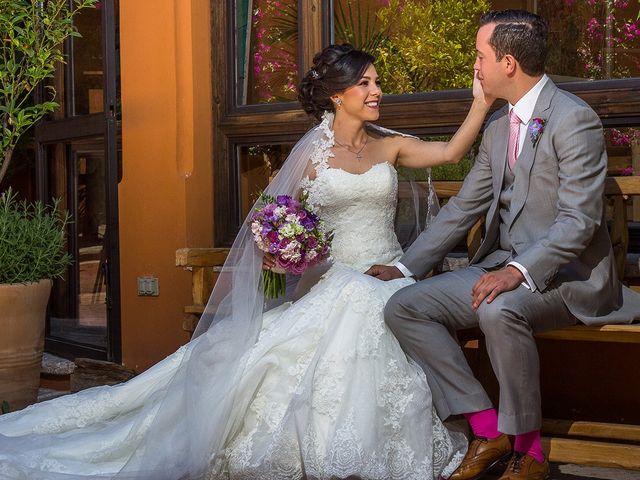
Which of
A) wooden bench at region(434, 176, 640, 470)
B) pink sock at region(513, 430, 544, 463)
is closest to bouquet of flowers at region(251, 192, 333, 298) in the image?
wooden bench at region(434, 176, 640, 470)

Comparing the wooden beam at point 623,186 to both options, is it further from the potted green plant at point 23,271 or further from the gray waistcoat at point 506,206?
the potted green plant at point 23,271

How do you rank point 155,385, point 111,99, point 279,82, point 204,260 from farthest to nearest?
point 111,99 < point 279,82 < point 204,260 < point 155,385

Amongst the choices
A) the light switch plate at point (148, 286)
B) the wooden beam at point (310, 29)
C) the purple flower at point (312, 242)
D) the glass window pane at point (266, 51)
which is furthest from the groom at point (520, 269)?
the light switch plate at point (148, 286)

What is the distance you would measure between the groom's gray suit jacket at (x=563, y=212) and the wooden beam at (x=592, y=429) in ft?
1.59

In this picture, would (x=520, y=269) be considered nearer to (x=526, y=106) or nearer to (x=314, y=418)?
(x=526, y=106)

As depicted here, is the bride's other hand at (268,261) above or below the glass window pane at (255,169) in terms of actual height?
below

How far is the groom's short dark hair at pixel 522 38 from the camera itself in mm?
4422

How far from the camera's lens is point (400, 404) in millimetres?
4387

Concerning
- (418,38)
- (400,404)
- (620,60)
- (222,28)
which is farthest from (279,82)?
(400,404)

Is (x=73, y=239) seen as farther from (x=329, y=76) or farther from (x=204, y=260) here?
(x=329, y=76)

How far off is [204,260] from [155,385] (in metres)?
0.86

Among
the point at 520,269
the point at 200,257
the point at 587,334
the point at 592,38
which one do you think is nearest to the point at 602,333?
the point at 587,334

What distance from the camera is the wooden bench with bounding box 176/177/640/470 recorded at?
436cm

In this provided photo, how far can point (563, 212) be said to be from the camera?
4.21 metres
